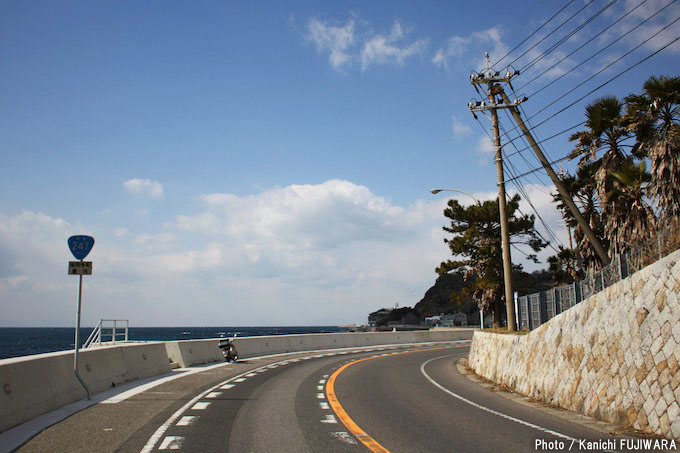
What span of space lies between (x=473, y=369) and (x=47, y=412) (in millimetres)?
16808

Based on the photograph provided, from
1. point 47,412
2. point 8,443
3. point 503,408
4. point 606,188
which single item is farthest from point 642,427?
point 606,188

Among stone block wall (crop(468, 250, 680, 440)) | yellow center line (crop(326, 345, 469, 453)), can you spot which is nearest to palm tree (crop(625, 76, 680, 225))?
stone block wall (crop(468, 250, 680, 440))

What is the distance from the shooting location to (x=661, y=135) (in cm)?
2352

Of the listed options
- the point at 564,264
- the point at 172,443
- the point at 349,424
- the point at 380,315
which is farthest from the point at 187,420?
the point at 380,315

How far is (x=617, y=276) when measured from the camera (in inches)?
544

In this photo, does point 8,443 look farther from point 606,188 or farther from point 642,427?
point 606,188

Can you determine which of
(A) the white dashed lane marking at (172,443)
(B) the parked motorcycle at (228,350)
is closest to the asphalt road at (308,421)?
(A) the white dashed lane marking at (172,443)

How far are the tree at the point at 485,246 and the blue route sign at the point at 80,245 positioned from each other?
1602 inches

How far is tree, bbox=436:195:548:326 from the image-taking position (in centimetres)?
5003

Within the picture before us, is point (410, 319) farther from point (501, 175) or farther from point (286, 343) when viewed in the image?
point (501, 175)

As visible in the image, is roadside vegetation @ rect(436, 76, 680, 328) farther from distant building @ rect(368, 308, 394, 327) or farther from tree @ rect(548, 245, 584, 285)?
distant building @ rect(368, 308, 394, 327)

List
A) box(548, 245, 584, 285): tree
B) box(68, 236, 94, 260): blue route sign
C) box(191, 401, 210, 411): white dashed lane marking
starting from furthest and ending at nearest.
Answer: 1. box(548, 245, 584, 285): tree
2. box(68, 236, 94, 260): blue route sign
3. box(191, 401, 210, 411): white dashed lane marking

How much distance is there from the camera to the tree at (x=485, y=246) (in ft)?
164

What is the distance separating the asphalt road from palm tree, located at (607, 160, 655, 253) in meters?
12.8
